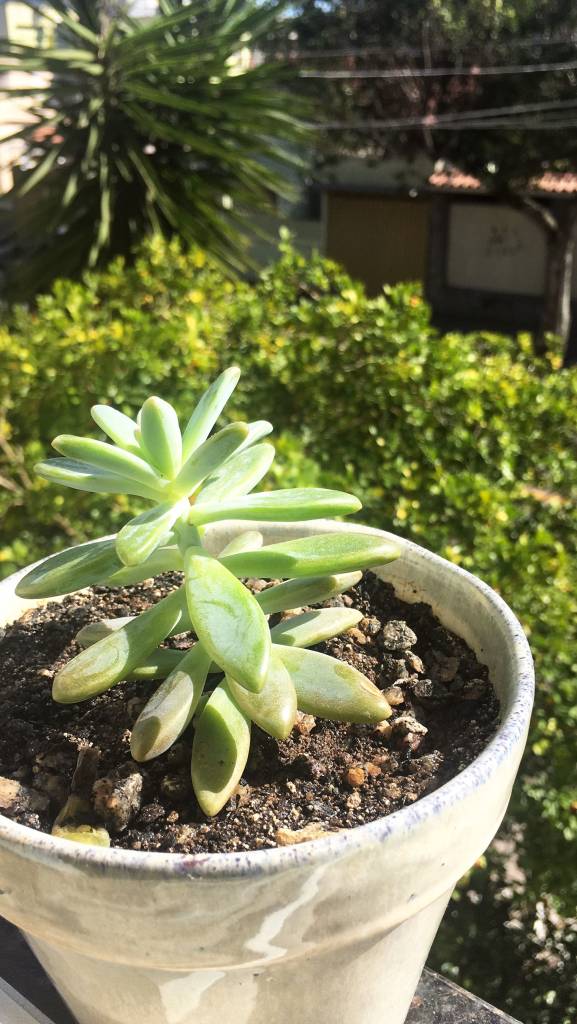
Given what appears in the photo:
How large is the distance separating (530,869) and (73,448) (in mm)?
1751

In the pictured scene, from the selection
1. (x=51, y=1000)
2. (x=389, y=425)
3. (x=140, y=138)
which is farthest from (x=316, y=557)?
(x=140, y=138)

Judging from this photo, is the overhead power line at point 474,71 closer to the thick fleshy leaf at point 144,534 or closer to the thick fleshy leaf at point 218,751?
the thick fleshy leaf at point 144,534

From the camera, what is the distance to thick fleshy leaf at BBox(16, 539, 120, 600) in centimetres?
84

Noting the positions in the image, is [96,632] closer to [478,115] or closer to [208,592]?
[208,592]

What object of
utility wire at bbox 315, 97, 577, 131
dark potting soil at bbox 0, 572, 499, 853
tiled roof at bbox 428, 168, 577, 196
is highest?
utility wire at bbox 315, 97, 577, 131

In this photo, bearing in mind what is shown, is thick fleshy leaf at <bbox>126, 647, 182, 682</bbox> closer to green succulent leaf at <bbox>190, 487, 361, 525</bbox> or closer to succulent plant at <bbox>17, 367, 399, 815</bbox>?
succulent plant at <bbox>17, 367, 399, 815</bbox>

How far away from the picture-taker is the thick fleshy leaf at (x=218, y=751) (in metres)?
0.74

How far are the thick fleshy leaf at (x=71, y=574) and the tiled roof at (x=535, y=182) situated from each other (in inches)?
454

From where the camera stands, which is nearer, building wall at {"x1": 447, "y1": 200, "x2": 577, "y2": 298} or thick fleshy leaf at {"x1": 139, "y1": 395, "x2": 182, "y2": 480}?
thick fleshy leaf at {"x1": 139, "y1": 395, "x2": 182, "y2": 480}

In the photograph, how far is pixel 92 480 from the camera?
857mm

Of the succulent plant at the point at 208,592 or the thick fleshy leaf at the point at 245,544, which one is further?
the thick fleshy leaf at the point at 245,544

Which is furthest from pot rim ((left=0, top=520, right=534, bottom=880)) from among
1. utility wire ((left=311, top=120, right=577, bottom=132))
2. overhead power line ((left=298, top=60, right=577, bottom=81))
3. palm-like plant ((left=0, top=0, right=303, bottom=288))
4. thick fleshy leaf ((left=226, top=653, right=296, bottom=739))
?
utility wire ((left=311, top=120, right=577, bottom=132))

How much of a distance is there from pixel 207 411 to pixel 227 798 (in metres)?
0.38

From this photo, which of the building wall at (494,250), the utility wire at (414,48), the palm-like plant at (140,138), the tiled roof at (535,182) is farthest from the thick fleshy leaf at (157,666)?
the building wall at (494,250)
